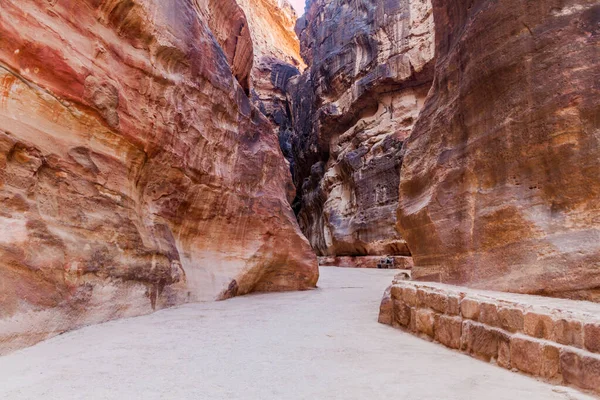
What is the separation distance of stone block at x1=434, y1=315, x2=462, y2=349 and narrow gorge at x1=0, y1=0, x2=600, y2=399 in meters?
0.02

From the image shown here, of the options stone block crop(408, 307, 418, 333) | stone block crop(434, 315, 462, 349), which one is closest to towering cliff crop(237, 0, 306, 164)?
stone block crop(408, 307, 418, 333)

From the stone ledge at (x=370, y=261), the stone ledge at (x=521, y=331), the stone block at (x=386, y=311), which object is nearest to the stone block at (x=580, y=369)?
the stone ledge at (x=521, y=331)

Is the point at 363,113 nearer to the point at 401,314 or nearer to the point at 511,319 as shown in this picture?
the point at 401,314

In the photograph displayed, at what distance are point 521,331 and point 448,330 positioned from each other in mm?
872

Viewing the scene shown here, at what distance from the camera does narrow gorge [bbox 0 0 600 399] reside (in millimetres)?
3260

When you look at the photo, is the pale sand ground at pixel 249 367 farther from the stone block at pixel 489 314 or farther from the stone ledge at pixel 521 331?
the stone block at pixel 489 314

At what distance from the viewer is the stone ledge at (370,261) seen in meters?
17.0

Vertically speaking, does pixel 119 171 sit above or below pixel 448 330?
above

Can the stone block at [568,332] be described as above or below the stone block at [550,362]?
above

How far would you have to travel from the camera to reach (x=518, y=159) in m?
4.30

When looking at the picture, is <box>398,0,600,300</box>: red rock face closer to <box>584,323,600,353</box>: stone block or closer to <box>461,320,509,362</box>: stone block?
<box>461,320,509,362</box>: stone block

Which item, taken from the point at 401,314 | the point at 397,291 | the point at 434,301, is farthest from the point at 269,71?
the point at 434,301

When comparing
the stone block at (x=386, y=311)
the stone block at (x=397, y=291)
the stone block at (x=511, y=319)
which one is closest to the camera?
the stone block at (x=511, y=319)

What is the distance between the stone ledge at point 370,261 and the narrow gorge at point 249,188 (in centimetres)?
966
